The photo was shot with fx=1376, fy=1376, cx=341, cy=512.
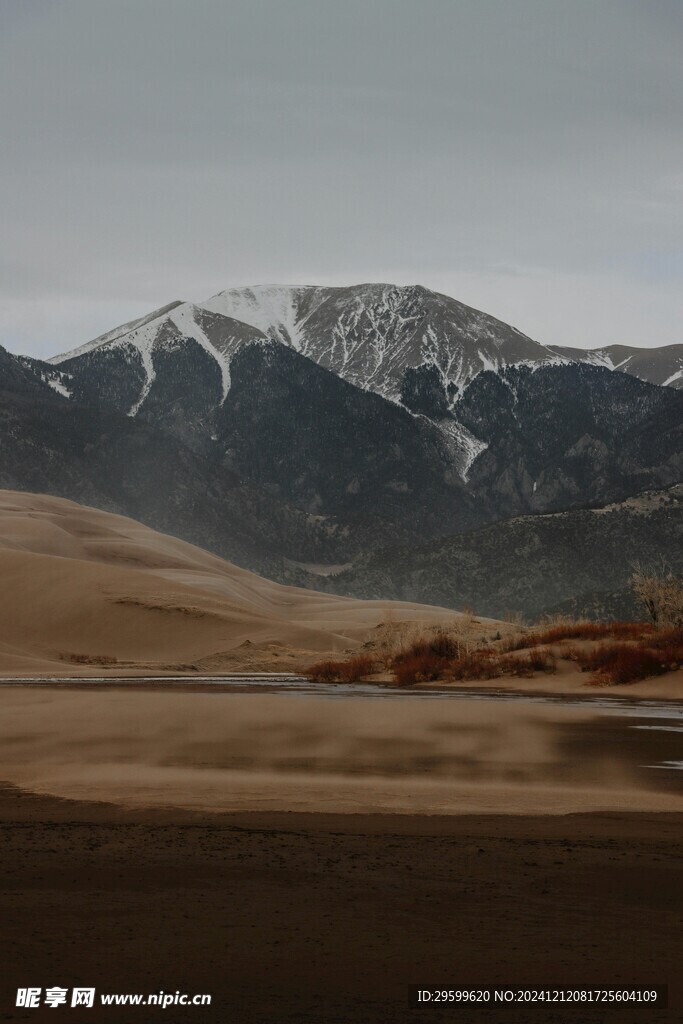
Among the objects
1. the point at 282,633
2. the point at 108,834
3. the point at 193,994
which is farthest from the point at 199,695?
the point at 282,633

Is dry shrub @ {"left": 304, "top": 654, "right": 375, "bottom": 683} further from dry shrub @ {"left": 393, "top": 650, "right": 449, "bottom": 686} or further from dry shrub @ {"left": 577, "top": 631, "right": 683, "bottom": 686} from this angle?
dry shrub @ {"left": 577, "top": 631, "right": 683, "bottom": 686}

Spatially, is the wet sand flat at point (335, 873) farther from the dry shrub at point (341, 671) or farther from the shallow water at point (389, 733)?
the dry shrub at point (341, 671)

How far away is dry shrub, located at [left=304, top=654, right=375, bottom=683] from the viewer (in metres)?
38.2

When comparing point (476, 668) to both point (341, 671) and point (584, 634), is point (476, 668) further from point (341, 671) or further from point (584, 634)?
point (341, 671)

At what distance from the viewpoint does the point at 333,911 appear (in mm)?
9141

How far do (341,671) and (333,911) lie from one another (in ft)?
97.1

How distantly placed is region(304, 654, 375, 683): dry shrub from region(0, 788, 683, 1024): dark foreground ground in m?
25.7

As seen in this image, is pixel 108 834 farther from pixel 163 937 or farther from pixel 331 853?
pixel 163 937

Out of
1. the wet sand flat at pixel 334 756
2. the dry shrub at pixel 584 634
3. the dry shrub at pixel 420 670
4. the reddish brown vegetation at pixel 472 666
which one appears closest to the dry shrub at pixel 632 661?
the reddish brown vegetation at pixel 472 666

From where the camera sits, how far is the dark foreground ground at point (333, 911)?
7.52 meters

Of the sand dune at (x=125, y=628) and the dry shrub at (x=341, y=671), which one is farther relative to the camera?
the sand dune at (x=125, y=628)

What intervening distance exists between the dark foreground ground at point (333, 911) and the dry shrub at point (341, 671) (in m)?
25.7

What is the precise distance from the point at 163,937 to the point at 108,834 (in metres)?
A: 3.12

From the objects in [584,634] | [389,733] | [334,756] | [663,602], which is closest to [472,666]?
[584,634]
